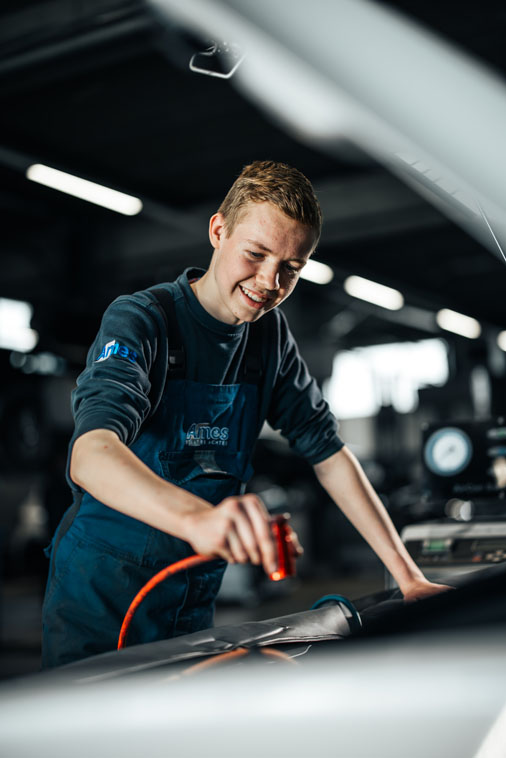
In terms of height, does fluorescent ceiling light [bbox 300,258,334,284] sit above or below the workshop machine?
above

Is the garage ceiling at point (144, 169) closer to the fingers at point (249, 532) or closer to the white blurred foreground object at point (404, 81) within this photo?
the white blurred foreground object at point (404, 81)

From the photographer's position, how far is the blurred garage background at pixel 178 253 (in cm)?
345

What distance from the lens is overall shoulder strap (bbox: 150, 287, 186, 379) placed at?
1072 mm

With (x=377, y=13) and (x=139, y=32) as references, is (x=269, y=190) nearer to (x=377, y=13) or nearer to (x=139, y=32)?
(x=377, y=13)

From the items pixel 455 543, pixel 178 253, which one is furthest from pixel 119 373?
pixel 178 253

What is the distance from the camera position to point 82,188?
16.2 ft

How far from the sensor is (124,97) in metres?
4.21

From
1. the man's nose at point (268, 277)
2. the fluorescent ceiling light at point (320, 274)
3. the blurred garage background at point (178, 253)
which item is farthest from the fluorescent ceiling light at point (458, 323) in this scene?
the man's nose at point (268, 277)

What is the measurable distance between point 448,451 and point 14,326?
532 centimetres

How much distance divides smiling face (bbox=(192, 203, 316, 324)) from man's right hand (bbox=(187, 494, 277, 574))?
0.43m

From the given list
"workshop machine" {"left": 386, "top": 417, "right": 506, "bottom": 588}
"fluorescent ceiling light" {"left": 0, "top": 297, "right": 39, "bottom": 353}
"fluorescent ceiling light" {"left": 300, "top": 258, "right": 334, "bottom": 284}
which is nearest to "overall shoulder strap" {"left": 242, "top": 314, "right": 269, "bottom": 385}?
"workshop machine" {"left": 386, "top": 417, "right": 506, "bottom": 588}

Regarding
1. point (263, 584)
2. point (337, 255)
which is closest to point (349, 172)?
point (337, 255)

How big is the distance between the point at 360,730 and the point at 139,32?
337cm

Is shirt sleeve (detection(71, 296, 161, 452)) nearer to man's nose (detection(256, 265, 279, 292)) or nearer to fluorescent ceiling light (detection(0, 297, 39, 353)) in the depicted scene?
man's nose (detection(256, 265, 279, 292))
